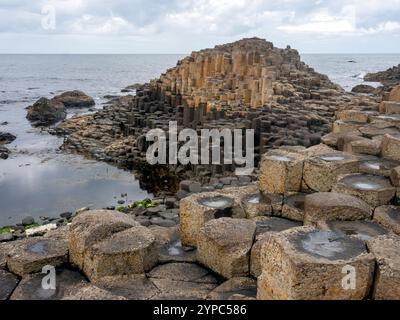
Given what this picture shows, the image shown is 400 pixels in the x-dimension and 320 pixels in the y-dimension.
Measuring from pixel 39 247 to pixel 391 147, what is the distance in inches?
239

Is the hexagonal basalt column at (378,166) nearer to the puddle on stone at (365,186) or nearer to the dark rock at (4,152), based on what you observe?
the puddle on stone at (365,186)

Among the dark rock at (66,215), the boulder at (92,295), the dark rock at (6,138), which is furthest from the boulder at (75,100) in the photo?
the boulder at (92,295)

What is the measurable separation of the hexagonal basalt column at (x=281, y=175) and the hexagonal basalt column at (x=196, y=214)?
96 centimetres

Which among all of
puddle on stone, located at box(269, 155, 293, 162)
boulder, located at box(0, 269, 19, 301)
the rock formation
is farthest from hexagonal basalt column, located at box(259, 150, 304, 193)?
the rock formation

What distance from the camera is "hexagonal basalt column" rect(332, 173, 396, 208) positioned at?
Result: 617cm

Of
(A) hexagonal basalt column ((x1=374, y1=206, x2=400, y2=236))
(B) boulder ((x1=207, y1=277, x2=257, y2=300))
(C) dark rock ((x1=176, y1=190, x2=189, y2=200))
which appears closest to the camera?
(B) boulder ((x1=207, y1=277, x2=257, y2=300))

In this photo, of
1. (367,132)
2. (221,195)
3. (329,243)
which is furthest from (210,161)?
(329,243)

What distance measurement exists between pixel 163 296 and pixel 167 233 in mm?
2268

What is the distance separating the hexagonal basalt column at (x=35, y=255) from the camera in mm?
5086

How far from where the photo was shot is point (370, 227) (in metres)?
5.51

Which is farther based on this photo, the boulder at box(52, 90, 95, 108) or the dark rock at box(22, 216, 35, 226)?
the boulder at box(52, 90, 95, 108)

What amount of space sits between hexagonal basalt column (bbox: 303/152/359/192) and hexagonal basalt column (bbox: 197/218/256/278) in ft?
6.64

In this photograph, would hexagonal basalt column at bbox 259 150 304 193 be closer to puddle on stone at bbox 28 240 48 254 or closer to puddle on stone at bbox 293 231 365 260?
puddle on stone at bbox 293 231 365 260

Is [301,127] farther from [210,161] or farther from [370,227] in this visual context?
[370,227]
